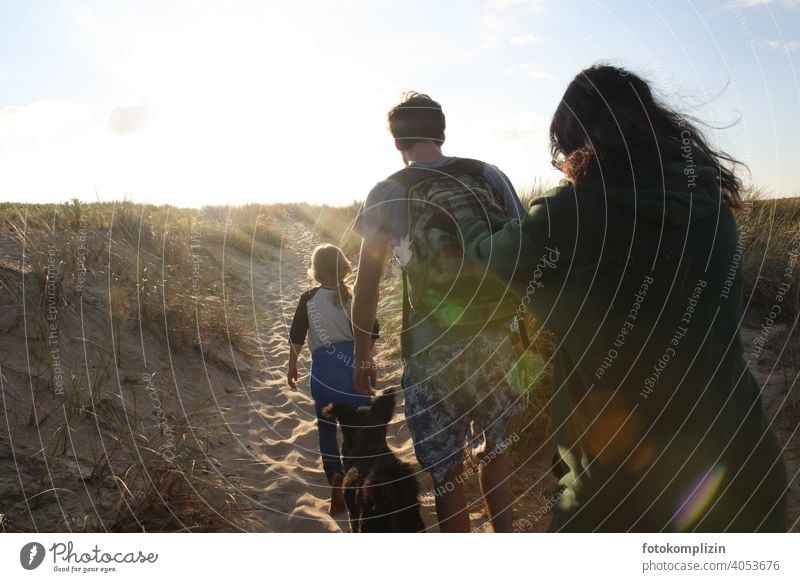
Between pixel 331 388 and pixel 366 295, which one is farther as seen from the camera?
pixel 331 388

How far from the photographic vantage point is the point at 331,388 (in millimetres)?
3934

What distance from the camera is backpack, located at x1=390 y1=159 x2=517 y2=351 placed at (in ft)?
8.16

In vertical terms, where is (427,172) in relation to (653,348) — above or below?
above

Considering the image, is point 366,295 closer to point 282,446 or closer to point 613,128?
point 613,128

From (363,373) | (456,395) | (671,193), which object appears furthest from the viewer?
(363,373)

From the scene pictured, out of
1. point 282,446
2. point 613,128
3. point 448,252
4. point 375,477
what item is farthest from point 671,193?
point 282,446

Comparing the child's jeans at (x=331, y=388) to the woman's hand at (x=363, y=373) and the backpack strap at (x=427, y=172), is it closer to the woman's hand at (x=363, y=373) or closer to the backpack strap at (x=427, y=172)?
the woman's hand at (x=363, y=373)

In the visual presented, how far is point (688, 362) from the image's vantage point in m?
1.82

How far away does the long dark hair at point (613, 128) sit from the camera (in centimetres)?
181

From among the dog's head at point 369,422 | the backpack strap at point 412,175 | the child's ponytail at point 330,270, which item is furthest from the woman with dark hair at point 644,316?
the child's ponytail at point 330,270

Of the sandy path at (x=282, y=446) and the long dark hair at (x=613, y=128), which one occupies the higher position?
the long dark hair at (x=613, y=128)

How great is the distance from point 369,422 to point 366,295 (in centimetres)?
99

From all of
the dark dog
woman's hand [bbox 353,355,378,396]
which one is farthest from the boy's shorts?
woman's hand [bbox 353,355,378,396]

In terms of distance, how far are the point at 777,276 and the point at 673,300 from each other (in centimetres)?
499
